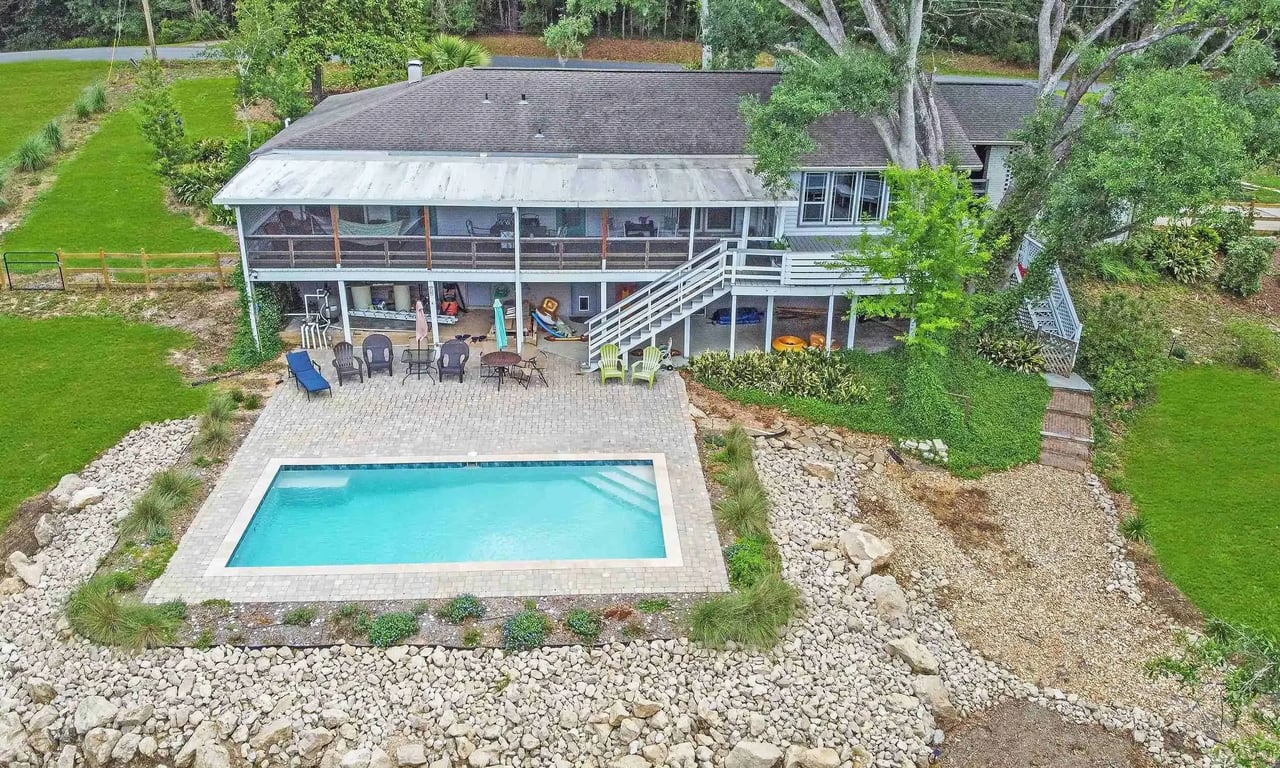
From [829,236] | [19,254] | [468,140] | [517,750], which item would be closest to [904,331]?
[829,236]

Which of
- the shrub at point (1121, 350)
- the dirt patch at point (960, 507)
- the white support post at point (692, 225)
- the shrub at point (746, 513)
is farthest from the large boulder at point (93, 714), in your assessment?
the shrub at point (1121, 350)

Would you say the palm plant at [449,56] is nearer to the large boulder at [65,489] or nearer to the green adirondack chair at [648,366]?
the green adirondack chair at [648,366]

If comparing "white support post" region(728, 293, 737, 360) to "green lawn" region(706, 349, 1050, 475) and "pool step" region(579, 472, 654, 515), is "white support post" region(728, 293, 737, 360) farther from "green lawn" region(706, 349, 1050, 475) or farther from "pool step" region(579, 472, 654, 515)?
"pool step" region(579, 472, 654, 515)

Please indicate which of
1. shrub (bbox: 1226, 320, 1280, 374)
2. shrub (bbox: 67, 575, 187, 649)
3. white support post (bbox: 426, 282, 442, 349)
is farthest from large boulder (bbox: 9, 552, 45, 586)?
shrub (bbox: 1226, 320, 1280, 374)

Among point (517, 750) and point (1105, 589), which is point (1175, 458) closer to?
point (1105, 589)

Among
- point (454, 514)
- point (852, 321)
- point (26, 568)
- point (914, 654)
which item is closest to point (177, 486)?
point (26, 568)
